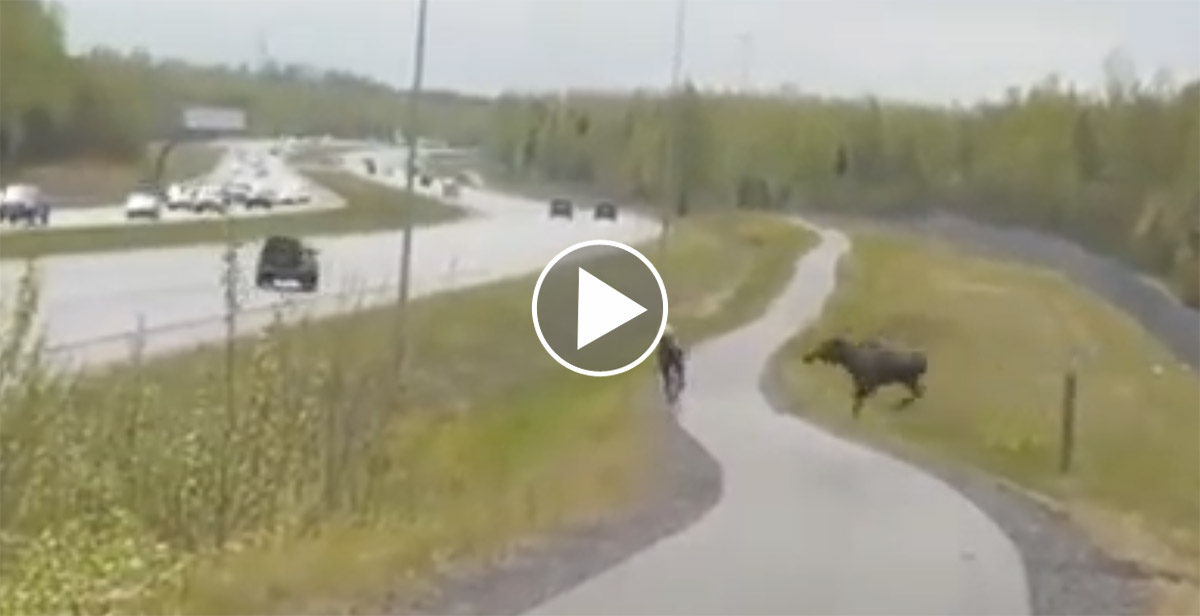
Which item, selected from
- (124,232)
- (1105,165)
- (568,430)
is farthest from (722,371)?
(1105,165)

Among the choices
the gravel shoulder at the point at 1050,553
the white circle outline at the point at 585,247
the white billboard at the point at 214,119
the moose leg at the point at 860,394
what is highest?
the white billboard at the point at 214,119

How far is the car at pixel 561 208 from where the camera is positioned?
650 inches

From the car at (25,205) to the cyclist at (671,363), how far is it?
4130 mm

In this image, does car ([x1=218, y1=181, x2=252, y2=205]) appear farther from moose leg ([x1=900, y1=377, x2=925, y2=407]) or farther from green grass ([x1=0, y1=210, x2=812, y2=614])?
moose leg ([x1=900, y1=377, x2=925, y2=407])

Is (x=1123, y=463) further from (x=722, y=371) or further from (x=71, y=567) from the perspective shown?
(x=71, y=567)

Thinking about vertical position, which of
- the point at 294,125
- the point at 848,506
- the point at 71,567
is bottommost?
the point at 848,506

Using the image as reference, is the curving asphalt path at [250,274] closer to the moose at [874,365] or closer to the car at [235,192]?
the car at [235,192]

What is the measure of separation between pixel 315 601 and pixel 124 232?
6.92m

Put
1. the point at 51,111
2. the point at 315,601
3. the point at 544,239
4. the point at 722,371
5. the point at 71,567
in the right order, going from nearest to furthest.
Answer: the point at 71,567
the point at 315,601
the point at 544,239
the point at 51,111
the point at 722,371

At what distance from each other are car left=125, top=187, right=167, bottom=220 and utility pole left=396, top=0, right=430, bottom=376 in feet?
4.92

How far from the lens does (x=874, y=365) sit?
19234mm

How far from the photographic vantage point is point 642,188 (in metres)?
18.0

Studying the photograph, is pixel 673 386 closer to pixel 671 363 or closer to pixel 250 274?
pixel 671 363

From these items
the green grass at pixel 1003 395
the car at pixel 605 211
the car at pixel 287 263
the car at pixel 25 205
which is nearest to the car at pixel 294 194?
the car at pixel 287 263
